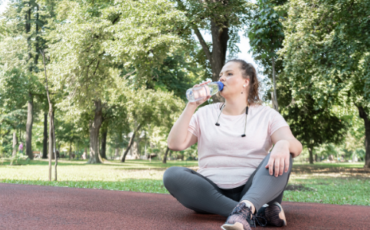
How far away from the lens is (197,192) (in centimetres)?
281

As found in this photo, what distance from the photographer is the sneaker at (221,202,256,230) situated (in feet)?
7.08

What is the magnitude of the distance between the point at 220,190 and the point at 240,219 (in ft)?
2.31

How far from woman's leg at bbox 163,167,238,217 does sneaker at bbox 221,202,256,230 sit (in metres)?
0.37

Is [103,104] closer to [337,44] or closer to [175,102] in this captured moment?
[175,102]

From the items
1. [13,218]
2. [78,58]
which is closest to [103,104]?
[78,58]

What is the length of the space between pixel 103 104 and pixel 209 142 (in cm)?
2496

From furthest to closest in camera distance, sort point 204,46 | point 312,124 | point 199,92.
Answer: point 312,124
point 204,46
point 199,92

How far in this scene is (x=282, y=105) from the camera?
20.3 metres

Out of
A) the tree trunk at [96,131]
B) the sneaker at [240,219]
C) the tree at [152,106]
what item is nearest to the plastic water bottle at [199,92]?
the sneaker at [240,219]

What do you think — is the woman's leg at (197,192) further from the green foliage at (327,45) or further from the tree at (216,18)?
the green foliage at (327,45)

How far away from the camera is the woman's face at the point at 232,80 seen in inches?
121

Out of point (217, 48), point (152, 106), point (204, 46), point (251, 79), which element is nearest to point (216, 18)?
point (217, 48)

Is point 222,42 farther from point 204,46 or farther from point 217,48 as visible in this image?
point 204,46

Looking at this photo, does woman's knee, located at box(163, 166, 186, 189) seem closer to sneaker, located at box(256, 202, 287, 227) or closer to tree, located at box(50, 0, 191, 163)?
sneaker, located at box(256, 202, 287, 227)
